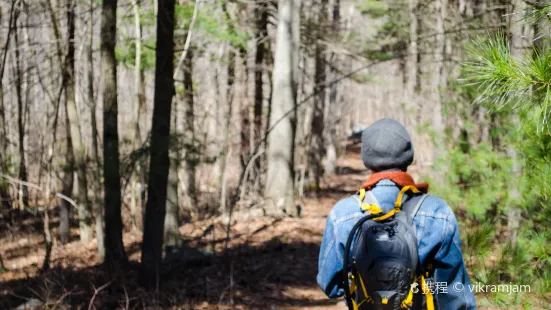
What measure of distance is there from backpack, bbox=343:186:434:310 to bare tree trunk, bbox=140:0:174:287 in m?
6.00

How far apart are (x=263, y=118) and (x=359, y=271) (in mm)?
15517

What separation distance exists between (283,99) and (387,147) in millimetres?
11256

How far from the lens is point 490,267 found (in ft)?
16.0

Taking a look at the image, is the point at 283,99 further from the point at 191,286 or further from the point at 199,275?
the point at 191,286

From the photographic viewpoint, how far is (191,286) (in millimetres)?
8664

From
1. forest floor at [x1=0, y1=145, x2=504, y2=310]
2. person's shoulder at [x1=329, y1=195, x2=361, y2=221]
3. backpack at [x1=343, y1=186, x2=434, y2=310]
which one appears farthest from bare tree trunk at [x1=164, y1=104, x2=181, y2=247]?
backpack at [x1=343, y1=186, x2=434, y2=310]

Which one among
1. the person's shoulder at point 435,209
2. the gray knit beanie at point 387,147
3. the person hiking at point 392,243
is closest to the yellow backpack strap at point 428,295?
A: the person hiking at point 392,243

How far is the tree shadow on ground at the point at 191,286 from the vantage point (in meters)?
7.86

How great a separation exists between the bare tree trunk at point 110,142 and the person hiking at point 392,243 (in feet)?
20.8

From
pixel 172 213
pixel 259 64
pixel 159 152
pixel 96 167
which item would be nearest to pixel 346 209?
pixel 159 152

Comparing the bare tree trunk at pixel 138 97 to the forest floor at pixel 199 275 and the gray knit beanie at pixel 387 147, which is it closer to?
the forest floor at pixel 199 275

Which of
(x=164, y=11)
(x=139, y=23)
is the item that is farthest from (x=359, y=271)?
(x=139, y=23)

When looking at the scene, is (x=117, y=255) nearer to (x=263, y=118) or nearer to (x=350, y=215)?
(x=350, y=215)

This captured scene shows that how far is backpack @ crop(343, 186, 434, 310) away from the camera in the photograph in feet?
8.06
